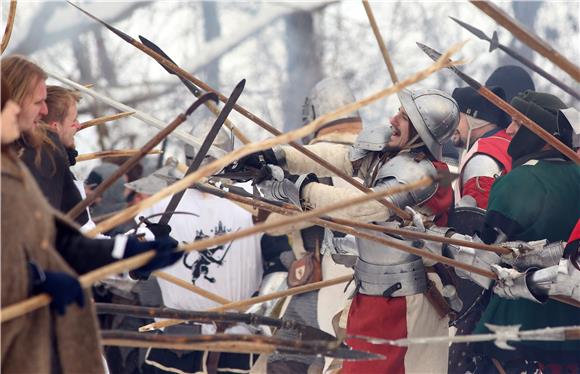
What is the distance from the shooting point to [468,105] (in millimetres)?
7445

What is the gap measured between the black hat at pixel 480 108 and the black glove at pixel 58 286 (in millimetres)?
4174

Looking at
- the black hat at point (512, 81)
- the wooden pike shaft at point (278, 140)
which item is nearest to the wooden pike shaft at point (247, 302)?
the wooden pike shaft at point (278, 140)

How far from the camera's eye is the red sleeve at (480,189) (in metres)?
6.56

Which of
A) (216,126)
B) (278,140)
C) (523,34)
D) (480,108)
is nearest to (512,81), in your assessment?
(480,108)

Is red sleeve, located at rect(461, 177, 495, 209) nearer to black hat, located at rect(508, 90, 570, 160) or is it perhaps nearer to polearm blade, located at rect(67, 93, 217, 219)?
black hat, located at rect(508, 90, 570, 160)

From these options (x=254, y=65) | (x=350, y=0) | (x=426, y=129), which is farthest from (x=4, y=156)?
(x=254, y=65)

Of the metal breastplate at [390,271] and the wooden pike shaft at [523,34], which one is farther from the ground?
the wooden pike shaft at [523,34]

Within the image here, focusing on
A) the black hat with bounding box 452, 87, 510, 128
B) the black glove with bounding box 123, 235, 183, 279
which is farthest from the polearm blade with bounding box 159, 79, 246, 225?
the black hat with bounding box 452, 87, 510, 128

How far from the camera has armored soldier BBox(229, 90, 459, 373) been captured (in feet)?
18.5

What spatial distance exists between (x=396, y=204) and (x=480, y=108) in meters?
1.98

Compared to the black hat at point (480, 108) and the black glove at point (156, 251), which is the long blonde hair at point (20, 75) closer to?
the black glove at point (156, 251)

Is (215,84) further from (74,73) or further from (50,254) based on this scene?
(50,254)

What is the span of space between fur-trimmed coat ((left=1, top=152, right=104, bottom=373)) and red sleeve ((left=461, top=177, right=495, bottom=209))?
10.3 ft

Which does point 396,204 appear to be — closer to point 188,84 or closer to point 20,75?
point 188,84
